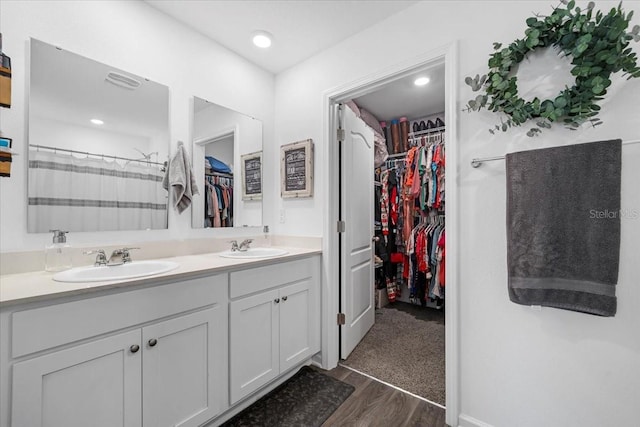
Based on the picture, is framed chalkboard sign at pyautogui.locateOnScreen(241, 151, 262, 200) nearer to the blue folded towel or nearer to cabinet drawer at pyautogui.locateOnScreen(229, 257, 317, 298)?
the blue folded towel

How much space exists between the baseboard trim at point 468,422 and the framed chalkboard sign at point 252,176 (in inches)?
79.5

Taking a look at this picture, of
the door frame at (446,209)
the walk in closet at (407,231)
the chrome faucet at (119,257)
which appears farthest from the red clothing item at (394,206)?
the chrome faucet at (119,257)

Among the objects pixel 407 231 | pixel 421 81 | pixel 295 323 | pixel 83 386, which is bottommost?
pixel 295 323

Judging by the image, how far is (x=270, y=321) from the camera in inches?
69.2

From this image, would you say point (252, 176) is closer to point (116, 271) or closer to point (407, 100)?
point (116, 271)

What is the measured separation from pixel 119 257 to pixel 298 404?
1.35 metres

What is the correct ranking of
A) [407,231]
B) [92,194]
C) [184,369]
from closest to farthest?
[184,369], [92,194], [407,231]

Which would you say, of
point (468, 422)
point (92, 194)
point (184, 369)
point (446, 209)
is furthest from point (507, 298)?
point (92, 194)

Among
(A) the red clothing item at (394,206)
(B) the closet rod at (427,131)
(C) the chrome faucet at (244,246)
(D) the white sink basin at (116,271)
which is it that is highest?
(B) the closet rod at (427,131)

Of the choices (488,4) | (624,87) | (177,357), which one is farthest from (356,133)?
(177,357)

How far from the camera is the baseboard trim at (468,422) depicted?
1.46 meters

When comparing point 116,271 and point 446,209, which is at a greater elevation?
point 446,209

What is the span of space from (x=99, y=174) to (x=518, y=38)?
92.7 inches

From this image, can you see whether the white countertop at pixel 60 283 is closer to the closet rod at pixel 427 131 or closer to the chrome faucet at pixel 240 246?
the chrome faucet at pixel 240 246
